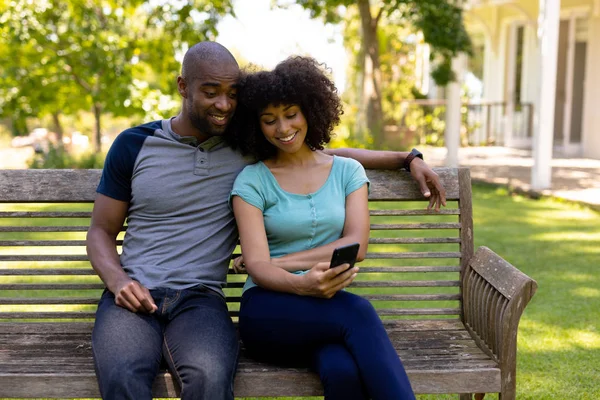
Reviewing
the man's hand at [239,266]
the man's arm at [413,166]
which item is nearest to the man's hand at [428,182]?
the man's arm at [413,166]

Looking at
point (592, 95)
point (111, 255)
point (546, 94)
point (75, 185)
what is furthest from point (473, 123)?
point (111, 255)

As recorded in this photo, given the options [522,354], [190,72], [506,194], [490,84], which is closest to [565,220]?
[506,194]

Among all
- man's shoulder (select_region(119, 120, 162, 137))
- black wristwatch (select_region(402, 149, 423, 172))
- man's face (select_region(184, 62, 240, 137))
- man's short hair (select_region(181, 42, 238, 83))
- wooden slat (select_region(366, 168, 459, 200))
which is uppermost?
man's short hair (select_region(181, 42, 238, 83))

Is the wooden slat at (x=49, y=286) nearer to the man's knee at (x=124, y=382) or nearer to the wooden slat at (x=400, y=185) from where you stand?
the man's knee at (x=124, y=382)

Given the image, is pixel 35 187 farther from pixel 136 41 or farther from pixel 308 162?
pixel 136 41

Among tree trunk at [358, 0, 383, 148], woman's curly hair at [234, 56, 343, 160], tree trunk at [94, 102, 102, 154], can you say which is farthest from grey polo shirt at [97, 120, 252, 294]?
tree trunk at [94, 102, 102, 154]

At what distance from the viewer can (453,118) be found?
13688 mm

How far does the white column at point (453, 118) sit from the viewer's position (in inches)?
531

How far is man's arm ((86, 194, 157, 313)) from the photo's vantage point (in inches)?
118

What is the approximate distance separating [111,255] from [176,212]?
309 mm

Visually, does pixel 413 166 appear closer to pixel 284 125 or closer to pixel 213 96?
pixel 284 125

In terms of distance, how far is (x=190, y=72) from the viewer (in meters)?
3.21

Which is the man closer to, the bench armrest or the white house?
the bench armrest

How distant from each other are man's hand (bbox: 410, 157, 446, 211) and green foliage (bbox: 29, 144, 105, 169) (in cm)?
972
